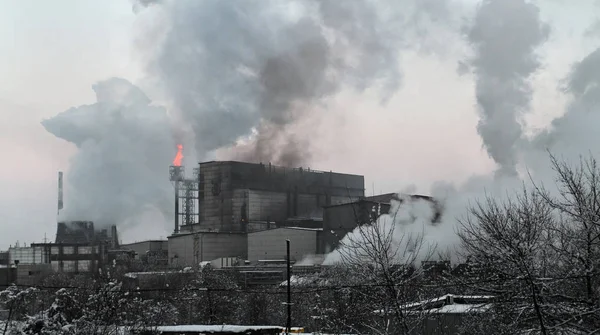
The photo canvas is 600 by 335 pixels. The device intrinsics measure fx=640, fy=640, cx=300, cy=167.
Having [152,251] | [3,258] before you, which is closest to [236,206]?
[152,251]

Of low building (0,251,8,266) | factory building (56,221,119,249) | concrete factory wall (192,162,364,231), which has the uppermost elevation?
concrete factory wall (192,162,364,231)

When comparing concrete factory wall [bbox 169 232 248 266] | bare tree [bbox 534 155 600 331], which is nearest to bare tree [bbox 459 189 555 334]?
bare tree [bbox 534 155 600 331]

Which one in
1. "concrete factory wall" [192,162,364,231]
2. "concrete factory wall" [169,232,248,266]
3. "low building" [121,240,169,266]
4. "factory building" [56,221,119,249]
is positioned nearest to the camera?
"concrete factory wall" [169,232,248,266]

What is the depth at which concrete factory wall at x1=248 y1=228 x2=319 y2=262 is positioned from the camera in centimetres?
5834

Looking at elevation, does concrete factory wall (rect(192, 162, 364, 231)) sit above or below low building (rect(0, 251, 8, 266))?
above

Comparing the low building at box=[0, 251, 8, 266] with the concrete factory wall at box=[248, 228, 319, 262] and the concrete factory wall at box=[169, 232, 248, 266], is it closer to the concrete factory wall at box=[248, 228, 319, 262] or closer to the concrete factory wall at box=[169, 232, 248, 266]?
the concrete factory wall at box=[169, 232, 248, 266]

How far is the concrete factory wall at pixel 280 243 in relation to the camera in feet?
191

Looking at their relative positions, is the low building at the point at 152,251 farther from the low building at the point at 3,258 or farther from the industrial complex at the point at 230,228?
the low building at the point at 3,258

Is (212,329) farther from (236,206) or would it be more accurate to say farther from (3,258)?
(3,258)

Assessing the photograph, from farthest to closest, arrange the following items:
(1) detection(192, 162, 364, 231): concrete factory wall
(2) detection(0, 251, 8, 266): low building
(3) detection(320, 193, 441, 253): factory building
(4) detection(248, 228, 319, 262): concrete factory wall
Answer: (2) detection(0, 251, 8, 266): low building < (1) detection(192, 162, 364, 231): concrete factory wall < (4) detection(248, 228, 319, 262): concrete factory wall < (3) detection(320, 193, 441, 253): factory building

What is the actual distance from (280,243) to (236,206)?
951 centimetres

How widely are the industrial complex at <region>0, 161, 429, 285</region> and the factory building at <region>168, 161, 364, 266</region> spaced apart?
10 centimetres

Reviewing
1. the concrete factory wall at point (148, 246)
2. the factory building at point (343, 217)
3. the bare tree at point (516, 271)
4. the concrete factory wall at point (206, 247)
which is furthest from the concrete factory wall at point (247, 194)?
the bare tree at point (516, 271)

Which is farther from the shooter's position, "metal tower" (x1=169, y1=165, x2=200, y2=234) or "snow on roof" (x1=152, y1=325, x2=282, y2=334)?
"metal tower" (x1=169, y1=165, x2=200, y2=234)
